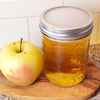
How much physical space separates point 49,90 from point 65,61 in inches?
3.4

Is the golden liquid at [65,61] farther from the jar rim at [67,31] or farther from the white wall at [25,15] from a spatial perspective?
the white wall at [25,15]

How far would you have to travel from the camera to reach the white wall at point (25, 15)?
2.19 feet

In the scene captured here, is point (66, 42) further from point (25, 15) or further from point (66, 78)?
point (25, 15)

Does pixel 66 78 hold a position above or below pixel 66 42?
below

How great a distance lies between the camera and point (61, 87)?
574 mm

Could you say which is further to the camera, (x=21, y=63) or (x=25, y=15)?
(x=25, y=15)

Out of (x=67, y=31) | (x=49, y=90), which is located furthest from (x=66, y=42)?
(x=49, y=90)

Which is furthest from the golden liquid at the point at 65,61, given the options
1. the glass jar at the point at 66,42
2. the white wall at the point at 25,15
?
the white wall at the point at 25,15

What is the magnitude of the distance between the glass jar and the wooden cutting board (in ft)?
0.05

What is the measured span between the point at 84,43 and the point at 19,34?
0.85 ft

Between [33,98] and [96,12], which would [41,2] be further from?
[33,98]

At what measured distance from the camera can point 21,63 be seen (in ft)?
1.73

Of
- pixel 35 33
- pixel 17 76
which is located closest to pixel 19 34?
pixel 35 33

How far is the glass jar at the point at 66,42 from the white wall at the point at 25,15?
13cm
